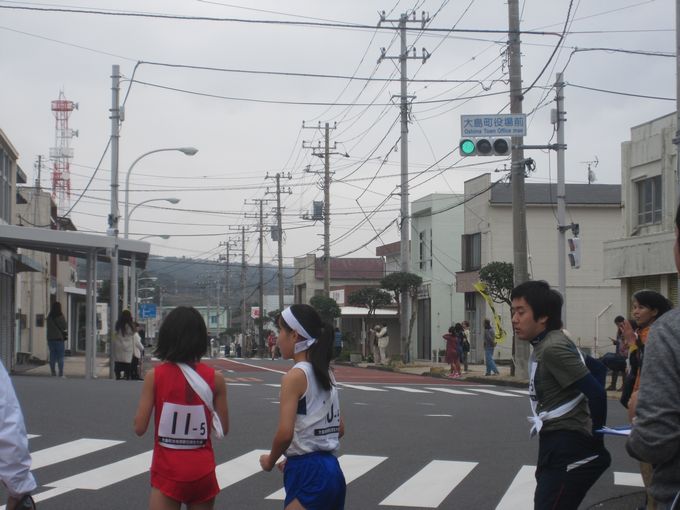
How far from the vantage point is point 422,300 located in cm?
5838

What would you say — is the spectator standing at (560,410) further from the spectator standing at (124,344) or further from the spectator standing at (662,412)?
the spectator standing at (124,344)

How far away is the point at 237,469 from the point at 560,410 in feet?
20.2

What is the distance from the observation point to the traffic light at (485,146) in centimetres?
2191

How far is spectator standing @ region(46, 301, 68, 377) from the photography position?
24344mm

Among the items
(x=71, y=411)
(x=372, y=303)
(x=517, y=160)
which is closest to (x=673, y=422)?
(x=71, y=411)

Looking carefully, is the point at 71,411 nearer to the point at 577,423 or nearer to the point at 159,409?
the point at 159,409

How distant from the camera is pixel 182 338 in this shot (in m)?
5.95

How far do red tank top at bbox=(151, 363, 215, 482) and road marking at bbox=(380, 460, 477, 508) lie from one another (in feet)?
13.4

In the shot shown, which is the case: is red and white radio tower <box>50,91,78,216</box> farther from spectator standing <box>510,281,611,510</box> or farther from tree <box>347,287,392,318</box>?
spectator standing <box>510,281,611,510</box>

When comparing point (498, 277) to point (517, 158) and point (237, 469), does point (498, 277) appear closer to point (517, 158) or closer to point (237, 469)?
point (517, 158)

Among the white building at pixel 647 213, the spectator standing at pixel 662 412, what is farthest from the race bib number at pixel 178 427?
the white building at pixel 647 213

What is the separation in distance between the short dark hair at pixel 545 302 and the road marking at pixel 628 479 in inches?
207

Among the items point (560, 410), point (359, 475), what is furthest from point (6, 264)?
point (560, 410)

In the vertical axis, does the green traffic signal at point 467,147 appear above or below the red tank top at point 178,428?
above
